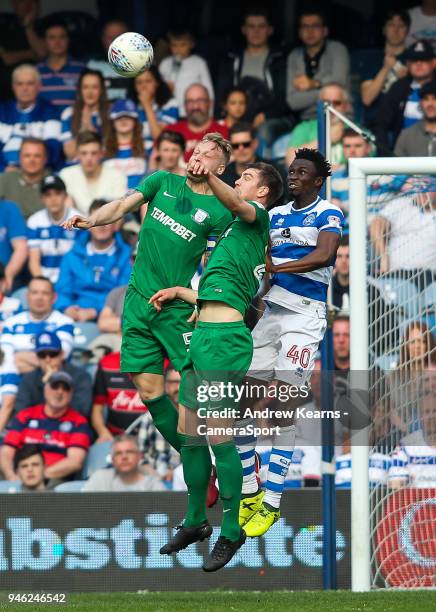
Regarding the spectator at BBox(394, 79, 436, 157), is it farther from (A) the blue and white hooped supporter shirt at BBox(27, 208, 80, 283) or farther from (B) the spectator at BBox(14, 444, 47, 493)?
(B) the spectator at BBox(14, 444, 47, 493)

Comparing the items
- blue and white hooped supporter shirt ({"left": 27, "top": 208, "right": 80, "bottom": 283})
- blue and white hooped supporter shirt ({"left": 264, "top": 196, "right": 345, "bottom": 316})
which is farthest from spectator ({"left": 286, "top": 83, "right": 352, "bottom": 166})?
blue and white hooped supporter shirt ({"left": 264, "top": 196, "right": 345, "bottom": 316})

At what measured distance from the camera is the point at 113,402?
42.2 ft

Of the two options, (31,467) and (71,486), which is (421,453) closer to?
(71,486)

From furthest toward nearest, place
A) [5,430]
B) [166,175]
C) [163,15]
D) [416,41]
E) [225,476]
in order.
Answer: [163,15] → [416,41] → [5,430] → [166,175] → [225,476]

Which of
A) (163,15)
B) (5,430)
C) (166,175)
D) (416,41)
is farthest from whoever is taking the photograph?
(163,15)

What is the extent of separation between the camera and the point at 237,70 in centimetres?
1498

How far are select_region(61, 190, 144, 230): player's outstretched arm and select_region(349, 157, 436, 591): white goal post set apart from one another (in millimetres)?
1619

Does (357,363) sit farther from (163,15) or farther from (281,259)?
(163,15)

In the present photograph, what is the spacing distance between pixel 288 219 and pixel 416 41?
611cm

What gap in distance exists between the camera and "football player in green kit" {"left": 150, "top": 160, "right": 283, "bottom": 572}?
337 inches

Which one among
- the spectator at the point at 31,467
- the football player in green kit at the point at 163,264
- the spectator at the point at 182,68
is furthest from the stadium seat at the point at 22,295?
the football player in green kit at the point at 163,264

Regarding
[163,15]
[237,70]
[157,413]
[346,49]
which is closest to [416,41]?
[346,49]

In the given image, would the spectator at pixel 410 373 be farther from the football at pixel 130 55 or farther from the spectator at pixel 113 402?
the spectator at pixel 113 402

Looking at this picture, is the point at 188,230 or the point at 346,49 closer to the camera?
the point at 188,230
